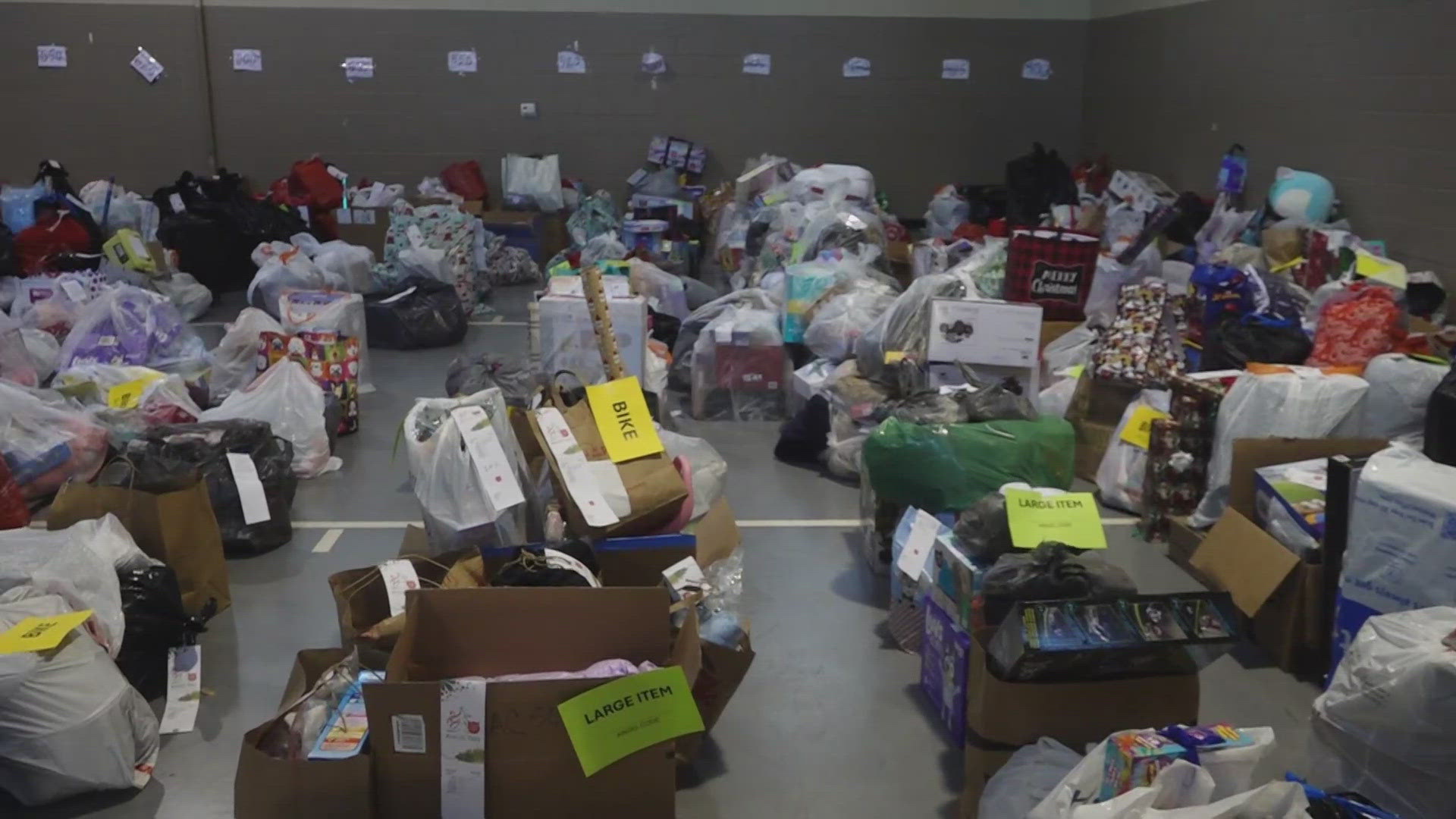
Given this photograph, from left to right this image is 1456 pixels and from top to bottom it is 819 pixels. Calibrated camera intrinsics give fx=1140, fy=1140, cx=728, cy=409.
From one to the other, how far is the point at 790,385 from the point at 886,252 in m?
1.59

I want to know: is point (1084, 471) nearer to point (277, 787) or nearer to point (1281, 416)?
point (1281, 416)

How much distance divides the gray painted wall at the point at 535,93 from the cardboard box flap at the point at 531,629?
741 centimetres

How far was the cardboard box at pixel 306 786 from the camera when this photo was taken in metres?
2.13

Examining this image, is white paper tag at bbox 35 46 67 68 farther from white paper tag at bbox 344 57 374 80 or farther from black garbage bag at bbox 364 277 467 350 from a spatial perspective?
black garbage bag at bbox 364 277 467 350

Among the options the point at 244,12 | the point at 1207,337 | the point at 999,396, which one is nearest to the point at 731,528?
the point at 999,396

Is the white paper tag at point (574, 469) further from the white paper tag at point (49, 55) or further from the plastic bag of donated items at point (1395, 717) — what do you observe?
the white paper tag at point (49, 55)

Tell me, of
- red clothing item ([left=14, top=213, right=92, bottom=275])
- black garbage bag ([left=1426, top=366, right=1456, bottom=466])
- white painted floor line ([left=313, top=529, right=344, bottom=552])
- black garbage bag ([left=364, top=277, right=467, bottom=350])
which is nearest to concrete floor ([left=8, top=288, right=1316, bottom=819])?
white painted floor line ([left=313, top=529, right=344, bottom=552])

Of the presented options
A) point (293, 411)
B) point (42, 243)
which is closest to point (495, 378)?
point (293, 411)

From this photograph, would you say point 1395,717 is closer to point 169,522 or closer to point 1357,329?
point 1357,329

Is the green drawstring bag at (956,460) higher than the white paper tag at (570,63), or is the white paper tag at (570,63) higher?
the white paper tag at (570,63)

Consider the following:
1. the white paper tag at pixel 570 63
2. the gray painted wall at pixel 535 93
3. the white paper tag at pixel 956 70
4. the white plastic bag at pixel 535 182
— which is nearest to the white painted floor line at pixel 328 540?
the white plastic bag at pixel 535 182

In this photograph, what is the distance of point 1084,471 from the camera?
15.2 ft

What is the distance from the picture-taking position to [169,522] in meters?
3.19

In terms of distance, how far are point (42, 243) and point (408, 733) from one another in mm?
6860
